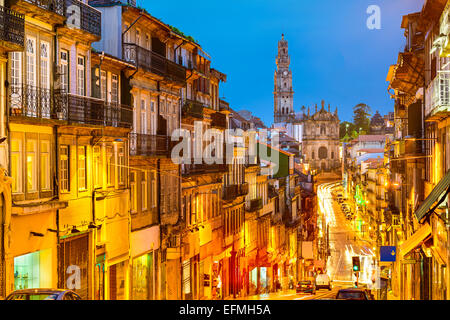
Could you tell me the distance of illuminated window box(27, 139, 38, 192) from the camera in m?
17.3

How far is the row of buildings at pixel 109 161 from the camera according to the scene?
17.0m

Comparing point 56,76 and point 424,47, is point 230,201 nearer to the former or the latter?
point 424,47

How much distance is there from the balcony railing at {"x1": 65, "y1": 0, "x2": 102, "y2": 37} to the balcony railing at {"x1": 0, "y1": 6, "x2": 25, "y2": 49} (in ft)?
10.7

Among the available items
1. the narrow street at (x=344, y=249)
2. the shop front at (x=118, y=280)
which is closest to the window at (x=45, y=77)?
the shop front at (x=118, y=280)

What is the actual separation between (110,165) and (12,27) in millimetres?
7786

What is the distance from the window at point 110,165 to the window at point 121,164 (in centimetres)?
53

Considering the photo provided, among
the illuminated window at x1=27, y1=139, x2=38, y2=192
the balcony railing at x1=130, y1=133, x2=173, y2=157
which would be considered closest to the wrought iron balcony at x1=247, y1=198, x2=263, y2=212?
the balcony railing at x1=130, y1=133, x2=173, y2=157

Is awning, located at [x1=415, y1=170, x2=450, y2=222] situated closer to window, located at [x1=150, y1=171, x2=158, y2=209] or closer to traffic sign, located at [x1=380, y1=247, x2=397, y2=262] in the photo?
window, located at [x1=150, y1=171, x2=158, y2=209]

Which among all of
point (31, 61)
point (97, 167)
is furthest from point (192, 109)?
point (31, 61)

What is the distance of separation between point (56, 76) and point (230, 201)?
75.5ft

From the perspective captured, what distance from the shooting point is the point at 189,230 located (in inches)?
1222

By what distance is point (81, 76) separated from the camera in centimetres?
2062

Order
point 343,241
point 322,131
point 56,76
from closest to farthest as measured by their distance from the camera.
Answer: point 56,76 < point 343,241 < point 322,131

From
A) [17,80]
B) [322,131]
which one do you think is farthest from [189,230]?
[322,131]
